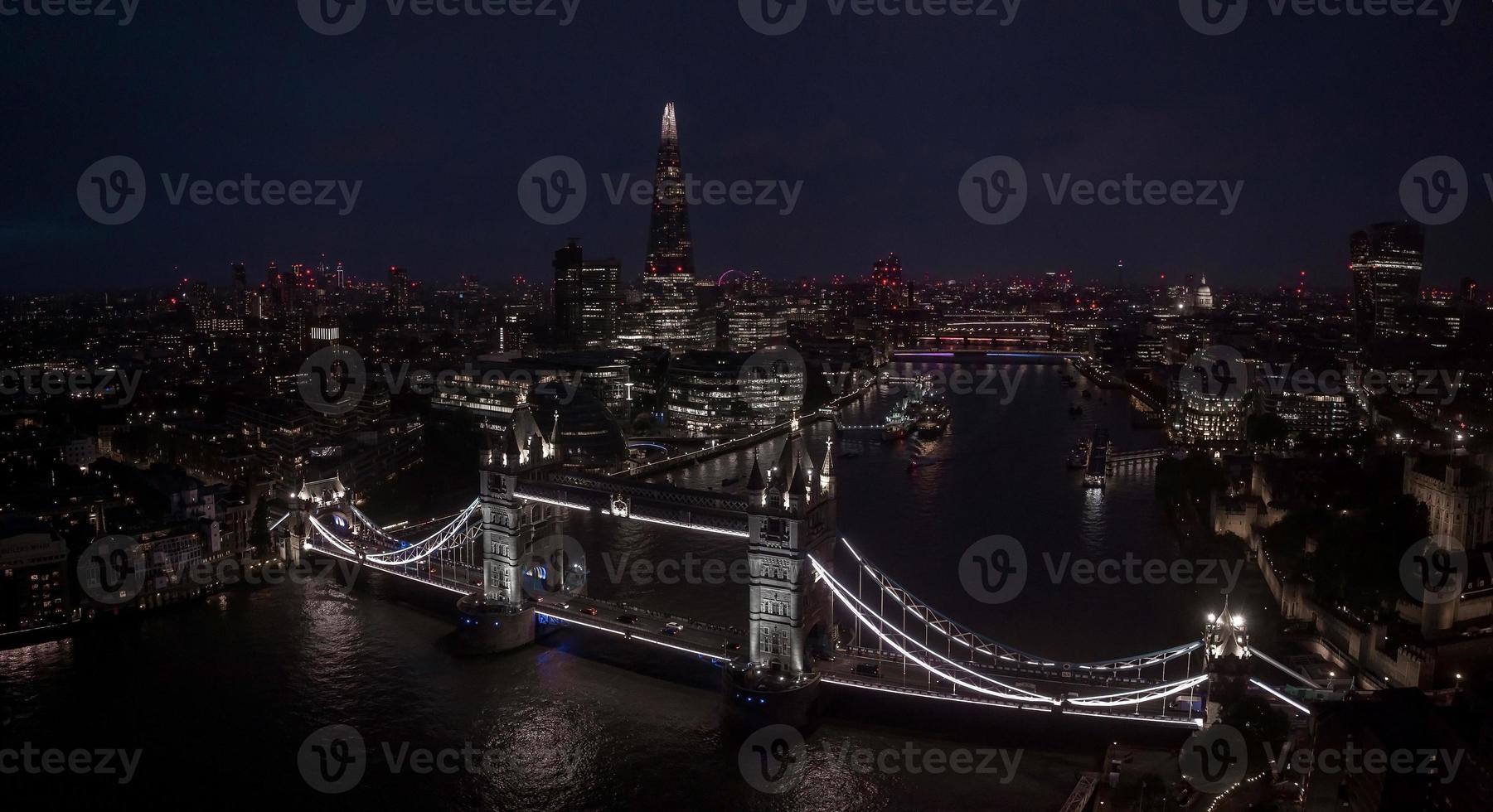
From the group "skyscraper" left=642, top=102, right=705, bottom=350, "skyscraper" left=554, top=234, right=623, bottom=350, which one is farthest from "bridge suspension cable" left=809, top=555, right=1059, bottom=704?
"skyscraper" left=554, top=234, right=623, bottom=350

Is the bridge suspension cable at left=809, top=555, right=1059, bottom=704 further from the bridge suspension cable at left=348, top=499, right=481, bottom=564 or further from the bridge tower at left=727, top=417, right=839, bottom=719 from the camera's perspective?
the bridge suspension cable at left=348, top=499, right=481, bottom=564

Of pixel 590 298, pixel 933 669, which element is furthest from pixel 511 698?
pixel 590 298

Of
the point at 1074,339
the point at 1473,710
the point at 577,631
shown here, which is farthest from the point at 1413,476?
the point at 1074,339

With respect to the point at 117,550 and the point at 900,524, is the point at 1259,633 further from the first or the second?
the point at 117,550

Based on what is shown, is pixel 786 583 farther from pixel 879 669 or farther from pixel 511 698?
pixel 511 698

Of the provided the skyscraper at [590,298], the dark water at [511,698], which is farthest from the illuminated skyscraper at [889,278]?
the dark water at [511,698]
